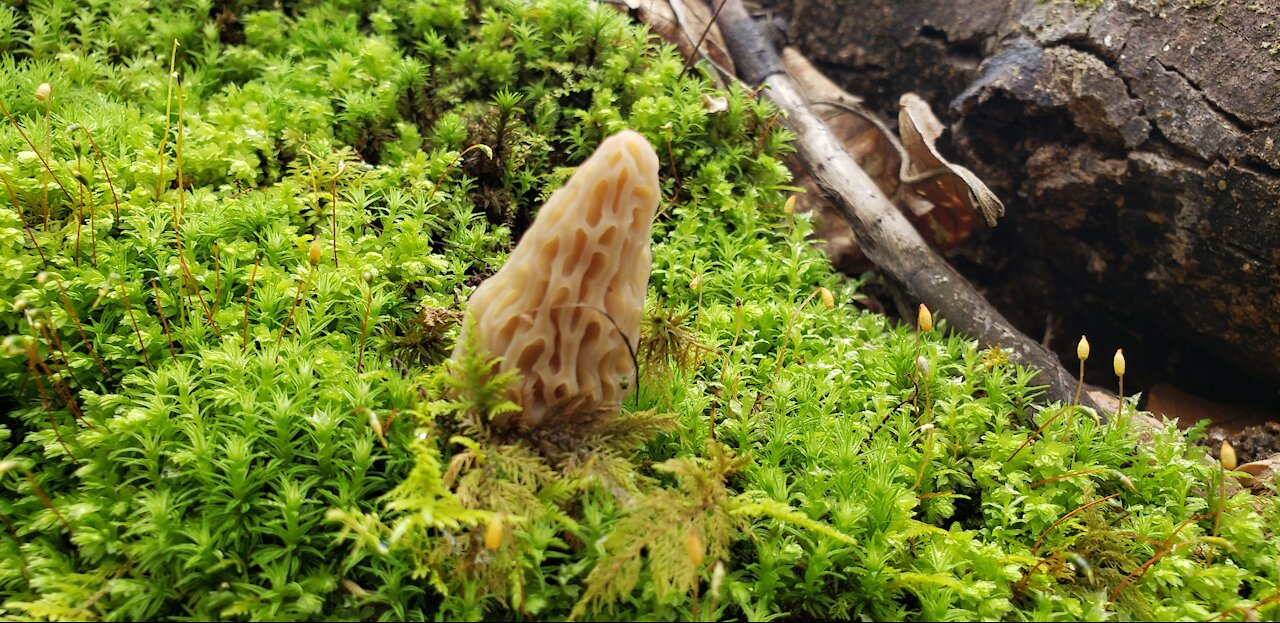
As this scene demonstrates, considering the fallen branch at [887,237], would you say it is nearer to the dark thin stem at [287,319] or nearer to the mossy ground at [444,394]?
the mossy ground at [444,394]

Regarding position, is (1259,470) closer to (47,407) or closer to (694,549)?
(694,549)

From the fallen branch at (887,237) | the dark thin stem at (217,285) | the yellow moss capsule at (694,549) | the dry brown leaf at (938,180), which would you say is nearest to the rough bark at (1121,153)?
the dry brown leaf at (938,180)

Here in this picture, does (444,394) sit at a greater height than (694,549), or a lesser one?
lesser

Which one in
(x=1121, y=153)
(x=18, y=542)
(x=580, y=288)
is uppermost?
(x=1121, y=153)

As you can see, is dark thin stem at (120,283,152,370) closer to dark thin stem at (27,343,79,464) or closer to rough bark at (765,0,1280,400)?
dark thin stem at (27,343,79,464)

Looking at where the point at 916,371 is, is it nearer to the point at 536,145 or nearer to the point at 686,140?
the point at 686,140

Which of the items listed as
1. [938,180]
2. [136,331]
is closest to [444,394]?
[136,331]

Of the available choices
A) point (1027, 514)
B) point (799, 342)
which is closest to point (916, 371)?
point (799, 342)

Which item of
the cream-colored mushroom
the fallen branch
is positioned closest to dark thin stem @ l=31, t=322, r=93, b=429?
the cream-colored mushroom
